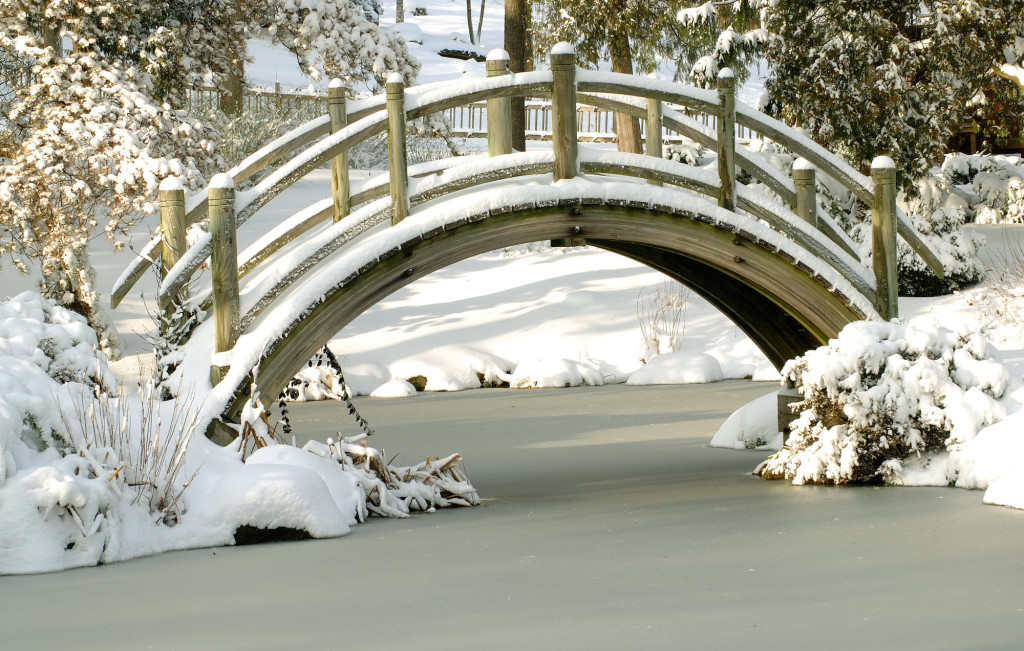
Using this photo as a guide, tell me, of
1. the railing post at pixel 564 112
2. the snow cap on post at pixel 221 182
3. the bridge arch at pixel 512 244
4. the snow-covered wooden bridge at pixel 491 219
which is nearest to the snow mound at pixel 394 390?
the bridge arch at pixel 512 244

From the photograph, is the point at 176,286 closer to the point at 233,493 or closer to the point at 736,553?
the point at 233,493

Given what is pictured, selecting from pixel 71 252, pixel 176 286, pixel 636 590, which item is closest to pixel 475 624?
pixel 636 590

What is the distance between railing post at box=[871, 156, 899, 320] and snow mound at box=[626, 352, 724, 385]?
5.56 meters

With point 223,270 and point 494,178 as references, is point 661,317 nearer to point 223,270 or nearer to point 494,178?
point 494,178

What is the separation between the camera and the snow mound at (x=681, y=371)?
A: 13.7m

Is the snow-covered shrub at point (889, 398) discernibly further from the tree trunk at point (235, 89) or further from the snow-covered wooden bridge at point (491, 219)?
the tree trunk at point (235, 89)

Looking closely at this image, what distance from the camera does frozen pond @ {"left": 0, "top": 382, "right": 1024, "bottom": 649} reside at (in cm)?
Result: 414

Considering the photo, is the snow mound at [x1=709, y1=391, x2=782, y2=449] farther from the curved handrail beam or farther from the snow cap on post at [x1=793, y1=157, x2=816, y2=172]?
the snow cap on post at [x1=793, y1=157, x2=816, y2=172]

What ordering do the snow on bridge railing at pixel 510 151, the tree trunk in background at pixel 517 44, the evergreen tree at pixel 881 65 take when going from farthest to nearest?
the tree trunk in background at pixel 517 44, the evergreen tree at pixel 881 65, the snow on bridge railing at pixel 510 151

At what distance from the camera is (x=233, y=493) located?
5656 mm

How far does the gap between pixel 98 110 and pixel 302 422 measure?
4887 millimetres

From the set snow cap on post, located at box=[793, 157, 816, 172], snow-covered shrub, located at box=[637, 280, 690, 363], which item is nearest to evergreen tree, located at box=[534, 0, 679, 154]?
snow-covered shrub, located at box=[637, 280, 690, 363]

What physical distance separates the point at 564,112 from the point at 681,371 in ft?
23.6

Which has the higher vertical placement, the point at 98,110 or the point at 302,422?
the point at 98,110
